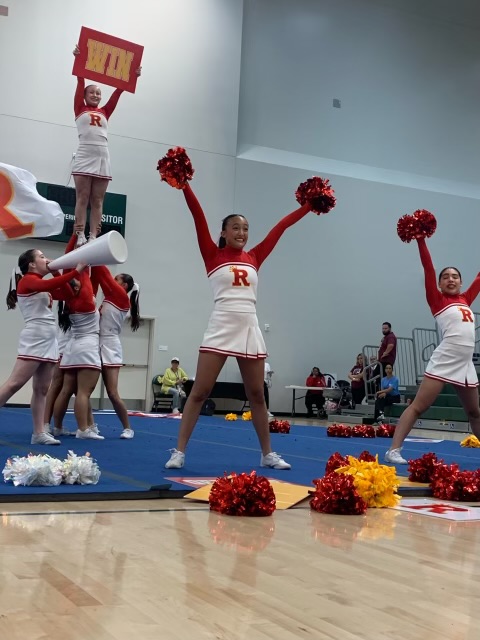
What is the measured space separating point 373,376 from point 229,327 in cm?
1346

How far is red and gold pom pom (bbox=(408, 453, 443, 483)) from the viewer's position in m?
5.55

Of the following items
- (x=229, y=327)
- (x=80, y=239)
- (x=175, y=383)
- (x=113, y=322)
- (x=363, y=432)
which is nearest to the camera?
(x=229, y=327)

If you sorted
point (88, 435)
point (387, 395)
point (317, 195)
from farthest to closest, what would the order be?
point (387, 395) < point (88, 435) < point (317, 195)

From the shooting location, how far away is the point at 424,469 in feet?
18.3

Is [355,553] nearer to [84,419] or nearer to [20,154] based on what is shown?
[84,419]

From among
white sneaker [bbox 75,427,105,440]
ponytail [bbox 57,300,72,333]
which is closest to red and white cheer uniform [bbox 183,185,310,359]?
ponytail [bbox 57,300,72,333]

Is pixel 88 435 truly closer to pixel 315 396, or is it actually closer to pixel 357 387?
pixel 357 387

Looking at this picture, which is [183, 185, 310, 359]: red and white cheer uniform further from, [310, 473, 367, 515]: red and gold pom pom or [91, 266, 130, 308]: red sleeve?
[91, 266, 130, 308]: red sleeve

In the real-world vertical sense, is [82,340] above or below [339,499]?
above

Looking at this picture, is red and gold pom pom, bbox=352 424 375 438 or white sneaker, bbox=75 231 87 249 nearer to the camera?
white sneaker, bbox=75 231 87 249

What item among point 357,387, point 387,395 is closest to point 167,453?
point 387,395

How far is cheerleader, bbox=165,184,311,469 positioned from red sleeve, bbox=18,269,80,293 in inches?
47.8

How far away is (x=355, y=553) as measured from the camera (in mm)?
3264

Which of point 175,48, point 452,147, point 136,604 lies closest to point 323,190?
point 136,604
